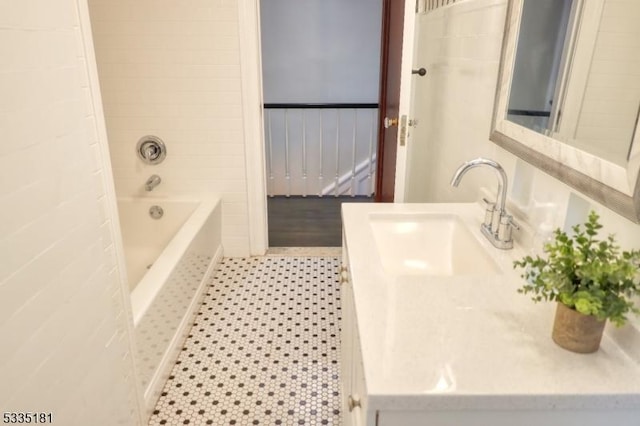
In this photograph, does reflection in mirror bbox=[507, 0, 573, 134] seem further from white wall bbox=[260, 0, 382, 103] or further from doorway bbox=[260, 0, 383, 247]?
white wall bbox=[260, 0, 382, 103]

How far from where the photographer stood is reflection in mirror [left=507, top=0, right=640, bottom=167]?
0.88 metres

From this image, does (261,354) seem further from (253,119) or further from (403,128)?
(253,119)

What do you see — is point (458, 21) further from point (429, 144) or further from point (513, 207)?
point (513, 207)

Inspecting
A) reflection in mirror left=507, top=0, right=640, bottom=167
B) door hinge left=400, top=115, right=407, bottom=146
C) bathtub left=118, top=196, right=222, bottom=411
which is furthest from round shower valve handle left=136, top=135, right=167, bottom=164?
reflection in mirror left=507, top=0, right=640, bottom=167

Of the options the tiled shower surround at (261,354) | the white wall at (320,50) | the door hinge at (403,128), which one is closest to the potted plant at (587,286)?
the tiled shower surround at (261,354)

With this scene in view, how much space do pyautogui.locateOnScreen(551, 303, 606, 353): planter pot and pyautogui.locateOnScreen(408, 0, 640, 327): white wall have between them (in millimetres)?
92

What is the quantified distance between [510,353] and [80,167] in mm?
1065

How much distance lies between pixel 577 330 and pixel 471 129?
114cm

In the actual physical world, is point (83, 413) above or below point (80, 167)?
below

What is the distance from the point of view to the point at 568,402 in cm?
75

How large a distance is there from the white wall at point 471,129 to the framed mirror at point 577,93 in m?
0.07

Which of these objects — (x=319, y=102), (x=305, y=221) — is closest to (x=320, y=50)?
(x=319, y=102)

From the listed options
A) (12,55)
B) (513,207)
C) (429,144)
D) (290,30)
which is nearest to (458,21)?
(429,144)

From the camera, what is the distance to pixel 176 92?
267cm
